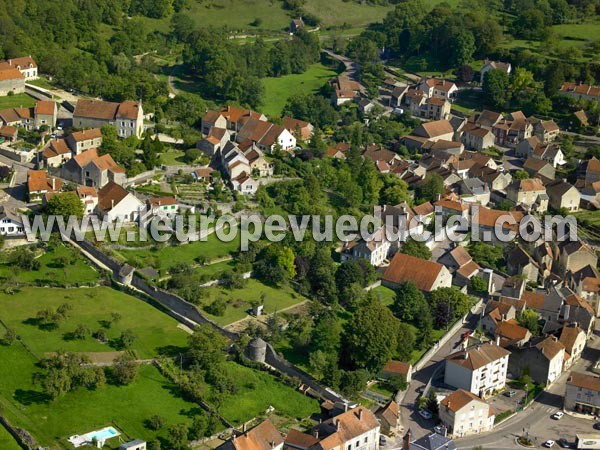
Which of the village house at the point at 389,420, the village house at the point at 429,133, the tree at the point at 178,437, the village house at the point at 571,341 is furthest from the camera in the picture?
the village house at the point at 429,133

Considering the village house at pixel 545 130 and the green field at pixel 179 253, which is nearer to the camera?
the green field at pixel 179 253

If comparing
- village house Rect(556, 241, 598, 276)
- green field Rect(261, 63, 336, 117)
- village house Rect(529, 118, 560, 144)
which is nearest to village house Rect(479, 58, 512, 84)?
village house Rect(529, 118, 560, 144)

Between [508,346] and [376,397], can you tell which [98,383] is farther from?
[508,346]

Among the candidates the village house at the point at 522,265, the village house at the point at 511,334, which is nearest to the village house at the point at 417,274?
the village house at the point at 511,334

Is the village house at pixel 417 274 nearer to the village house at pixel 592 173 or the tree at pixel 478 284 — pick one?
the tree at pixel 478 284

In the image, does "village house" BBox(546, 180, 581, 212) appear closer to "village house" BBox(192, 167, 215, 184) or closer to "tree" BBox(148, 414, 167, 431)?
"village house" BBox(192, 167, 215, 184)

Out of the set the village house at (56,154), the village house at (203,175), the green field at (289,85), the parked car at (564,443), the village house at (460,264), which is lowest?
the parked car at (564,443)
